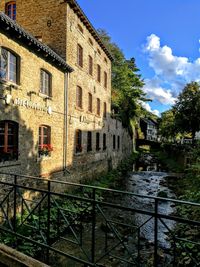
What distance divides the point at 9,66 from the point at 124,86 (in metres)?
26.4

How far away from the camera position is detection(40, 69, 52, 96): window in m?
11.8

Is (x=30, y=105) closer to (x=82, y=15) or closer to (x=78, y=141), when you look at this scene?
(x=78, y=141)

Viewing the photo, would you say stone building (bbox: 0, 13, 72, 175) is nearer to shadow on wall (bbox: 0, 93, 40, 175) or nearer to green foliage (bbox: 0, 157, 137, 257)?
shadow on wall (bbox: 0, 93, 40, 175)

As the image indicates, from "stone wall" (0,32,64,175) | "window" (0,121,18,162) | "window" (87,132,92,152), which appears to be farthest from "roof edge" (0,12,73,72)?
"window" (87,132,92,152)

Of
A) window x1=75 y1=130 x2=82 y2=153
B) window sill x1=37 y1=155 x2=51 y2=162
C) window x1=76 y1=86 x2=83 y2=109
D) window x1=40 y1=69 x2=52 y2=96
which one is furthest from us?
window x1=76 y1=86 x2=83 y2=109

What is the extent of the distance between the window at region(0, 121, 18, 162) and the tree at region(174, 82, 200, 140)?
23204 millimetres

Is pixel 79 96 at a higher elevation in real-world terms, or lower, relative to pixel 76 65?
lower

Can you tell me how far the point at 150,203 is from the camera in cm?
1388

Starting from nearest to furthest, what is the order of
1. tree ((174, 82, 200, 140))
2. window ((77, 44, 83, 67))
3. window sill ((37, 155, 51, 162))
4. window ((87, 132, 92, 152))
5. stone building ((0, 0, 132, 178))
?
window sill ((37, 155, 51, 162))
stone building ((0, 0, 132, 178))
window ((77, 44, 83, 67))
window ((87, 132, 92, 152))
tree ((174, 82, 200, 140))

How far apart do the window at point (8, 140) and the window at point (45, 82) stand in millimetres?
2846

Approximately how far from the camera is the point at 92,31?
18344 mm

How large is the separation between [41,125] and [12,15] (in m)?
9.04

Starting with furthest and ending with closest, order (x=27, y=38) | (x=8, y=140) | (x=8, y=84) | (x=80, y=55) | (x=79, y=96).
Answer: (x=80, y=55) < (x=79, y=96) < (x=27, y=38) < (x=8, y=140) < (x=8, y=84)

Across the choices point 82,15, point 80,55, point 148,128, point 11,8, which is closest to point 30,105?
point 80,55
